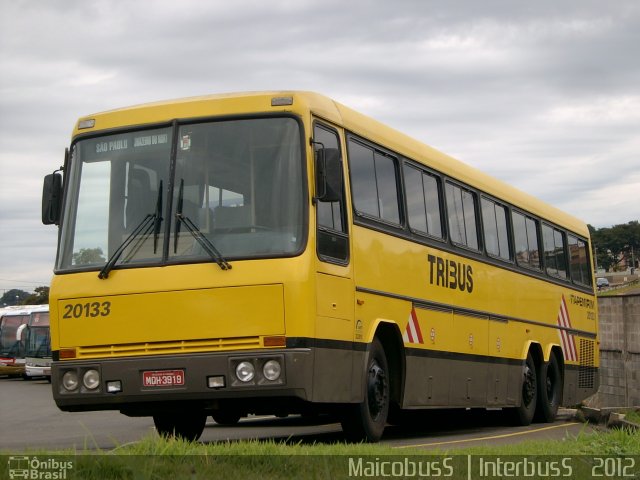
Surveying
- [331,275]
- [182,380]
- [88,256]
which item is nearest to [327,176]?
[331,275]

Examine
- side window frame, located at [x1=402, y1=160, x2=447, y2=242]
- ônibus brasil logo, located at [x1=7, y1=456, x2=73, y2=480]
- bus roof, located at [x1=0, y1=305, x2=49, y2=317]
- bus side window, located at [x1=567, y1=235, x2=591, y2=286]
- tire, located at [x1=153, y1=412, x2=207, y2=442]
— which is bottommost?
ônibus brasil logo, located at [x1=7, y1=456, x2=73, y2=480]

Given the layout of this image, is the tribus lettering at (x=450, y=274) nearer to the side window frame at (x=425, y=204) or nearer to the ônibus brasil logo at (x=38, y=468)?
the side window frame at (x=425, y=204)

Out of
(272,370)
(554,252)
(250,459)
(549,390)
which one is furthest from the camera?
(554,252)

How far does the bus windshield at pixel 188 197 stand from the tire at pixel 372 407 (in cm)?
213

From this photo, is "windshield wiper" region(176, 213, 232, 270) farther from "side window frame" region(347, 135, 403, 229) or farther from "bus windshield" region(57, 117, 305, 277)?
"side window frame" region(347, 135, 403, 229)

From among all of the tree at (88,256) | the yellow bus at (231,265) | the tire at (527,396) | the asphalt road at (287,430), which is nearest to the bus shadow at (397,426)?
the asphalt road at (287,430)

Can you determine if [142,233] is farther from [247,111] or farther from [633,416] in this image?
[633,416]

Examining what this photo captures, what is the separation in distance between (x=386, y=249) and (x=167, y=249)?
288 cm

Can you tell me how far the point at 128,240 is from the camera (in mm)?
12039

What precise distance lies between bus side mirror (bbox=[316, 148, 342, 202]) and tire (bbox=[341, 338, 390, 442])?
2.03 metres

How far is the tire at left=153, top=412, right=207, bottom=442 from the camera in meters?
13.9

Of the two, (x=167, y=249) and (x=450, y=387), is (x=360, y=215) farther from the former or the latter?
(x=450, y=387)

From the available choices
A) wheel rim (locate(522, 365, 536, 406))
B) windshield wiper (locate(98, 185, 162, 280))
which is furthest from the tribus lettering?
windshield wiper (locate(98, 185, 162, 280))

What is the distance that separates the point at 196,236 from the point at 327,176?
53.5 inches
